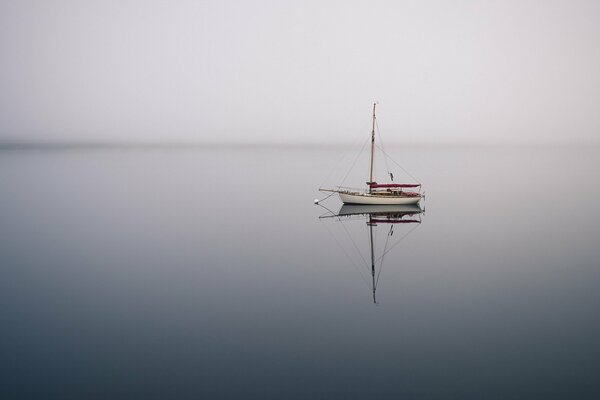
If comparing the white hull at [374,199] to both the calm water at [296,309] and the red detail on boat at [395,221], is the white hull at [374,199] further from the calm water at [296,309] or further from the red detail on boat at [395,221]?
the calm water at [296,309]

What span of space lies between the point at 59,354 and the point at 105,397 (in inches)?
185

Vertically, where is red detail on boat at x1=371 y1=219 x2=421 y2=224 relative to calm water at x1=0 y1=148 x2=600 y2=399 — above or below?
above

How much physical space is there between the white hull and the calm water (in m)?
12.3

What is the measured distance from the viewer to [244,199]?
2751 inches

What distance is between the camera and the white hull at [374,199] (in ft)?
210

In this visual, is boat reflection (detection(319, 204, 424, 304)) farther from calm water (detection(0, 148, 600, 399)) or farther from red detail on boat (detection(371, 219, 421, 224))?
calm water (detection(0, 148, 600, 399))

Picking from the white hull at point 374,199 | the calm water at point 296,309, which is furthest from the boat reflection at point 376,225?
the white hull at point 374,199

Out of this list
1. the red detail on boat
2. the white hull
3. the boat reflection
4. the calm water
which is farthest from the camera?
the white hull

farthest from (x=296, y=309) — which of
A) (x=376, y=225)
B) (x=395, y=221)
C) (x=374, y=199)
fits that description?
(x=374, y=199)

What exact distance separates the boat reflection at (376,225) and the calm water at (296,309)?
1.71 ft

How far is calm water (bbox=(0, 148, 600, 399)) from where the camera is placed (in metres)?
17.3

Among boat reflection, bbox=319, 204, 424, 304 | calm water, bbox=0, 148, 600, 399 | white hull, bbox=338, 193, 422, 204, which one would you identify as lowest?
calm water, bbox=0, 148, 600, 399

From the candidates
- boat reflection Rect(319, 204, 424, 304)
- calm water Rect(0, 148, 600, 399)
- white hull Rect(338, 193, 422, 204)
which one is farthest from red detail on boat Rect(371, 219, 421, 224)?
white hull Rect(338, 193, 422, 204)

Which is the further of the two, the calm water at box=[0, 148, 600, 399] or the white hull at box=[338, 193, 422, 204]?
the white hull at box=[338, 193, 422, 204]
